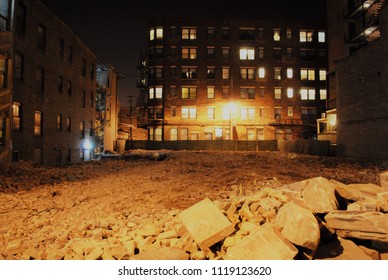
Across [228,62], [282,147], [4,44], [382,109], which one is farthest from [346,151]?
[4,44]

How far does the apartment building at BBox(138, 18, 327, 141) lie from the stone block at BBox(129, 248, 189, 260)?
3959cm

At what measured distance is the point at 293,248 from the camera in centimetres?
368

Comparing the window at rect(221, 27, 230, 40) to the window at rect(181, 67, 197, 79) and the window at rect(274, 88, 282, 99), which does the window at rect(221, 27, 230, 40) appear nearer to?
the window at rect(181, 67, 197, 79)

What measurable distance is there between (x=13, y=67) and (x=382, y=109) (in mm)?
26452

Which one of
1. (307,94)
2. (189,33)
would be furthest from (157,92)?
(307,94)

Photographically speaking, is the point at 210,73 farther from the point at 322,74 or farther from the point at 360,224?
the point at 360,224

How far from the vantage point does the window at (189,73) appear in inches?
1740

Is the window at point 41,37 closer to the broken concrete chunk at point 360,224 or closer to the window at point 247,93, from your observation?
the broken concrete chunk at point 360,224

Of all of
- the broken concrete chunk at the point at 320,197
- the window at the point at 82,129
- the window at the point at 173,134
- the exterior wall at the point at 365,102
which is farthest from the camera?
the window at the point at 173,134

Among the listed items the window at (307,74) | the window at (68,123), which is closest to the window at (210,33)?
the window at (307,74)

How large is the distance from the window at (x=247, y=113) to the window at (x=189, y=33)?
1474 centimetres

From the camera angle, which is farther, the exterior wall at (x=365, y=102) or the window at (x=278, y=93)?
the window at (x=278, y=93)

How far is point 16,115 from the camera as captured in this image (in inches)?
625

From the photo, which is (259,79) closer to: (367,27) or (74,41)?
(367,27)
